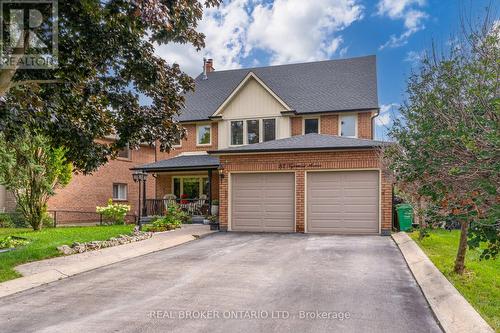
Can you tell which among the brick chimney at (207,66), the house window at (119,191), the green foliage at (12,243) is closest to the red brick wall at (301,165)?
the green foliage at (12,243)

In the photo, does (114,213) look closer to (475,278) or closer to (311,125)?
(311,125)

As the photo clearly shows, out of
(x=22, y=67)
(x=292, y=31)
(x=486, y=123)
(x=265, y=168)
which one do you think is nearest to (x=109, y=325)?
(x=486, y=123)

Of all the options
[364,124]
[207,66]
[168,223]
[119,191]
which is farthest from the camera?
[207,66]

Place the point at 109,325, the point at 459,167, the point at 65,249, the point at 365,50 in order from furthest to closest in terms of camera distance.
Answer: the point at 365,50
the point at 65,249
the point at 109,325
the point at 459,167

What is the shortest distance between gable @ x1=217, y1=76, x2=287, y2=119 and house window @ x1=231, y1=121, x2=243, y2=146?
0.40m

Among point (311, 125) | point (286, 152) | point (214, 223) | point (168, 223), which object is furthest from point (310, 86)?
point (168, 223)

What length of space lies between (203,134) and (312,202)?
10454 millimetres

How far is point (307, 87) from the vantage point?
2322cm

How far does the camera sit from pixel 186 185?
2316cm

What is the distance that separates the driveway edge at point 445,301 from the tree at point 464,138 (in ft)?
2.68

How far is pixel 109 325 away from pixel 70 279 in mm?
3322

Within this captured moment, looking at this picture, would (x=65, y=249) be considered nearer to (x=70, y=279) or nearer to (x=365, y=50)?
(x=70, y=279)

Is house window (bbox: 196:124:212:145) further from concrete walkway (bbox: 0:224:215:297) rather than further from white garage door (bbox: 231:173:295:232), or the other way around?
concrete walkway (bbox: 0:224:215:297)

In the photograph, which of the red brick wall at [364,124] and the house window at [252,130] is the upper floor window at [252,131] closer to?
the house window at [252,130]
